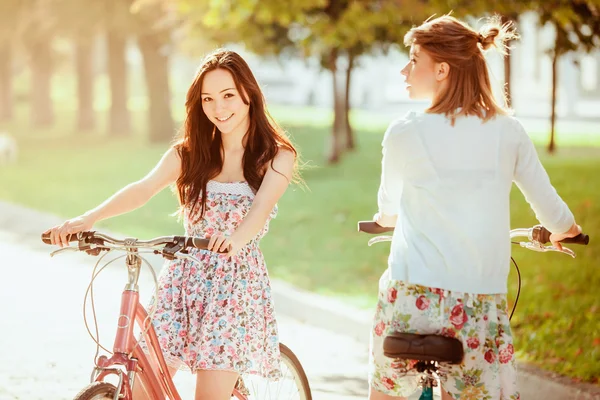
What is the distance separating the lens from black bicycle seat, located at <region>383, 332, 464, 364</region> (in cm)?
367

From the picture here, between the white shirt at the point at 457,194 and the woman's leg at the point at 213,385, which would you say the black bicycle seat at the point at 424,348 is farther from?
the woman's leg at the point at 213,385

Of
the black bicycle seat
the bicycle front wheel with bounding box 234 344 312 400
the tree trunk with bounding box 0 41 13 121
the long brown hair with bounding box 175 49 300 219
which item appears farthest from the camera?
the tree trunk with bounding box 0 41 13 121

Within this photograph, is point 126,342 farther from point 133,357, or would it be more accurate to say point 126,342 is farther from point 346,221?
point 346,221

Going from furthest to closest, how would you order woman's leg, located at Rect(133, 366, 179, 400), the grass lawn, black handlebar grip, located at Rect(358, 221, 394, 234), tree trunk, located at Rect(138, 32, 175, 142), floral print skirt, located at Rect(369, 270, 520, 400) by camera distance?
1. tree trunk, located at Rect(138, 32, 175, 142)
2. the grass lawn
3. black handlebar grip, located at Rect(358, 221, 394, 234)
4. woman's leg, located at Rect(133, 366, 179, 400)
5. floral print skirt, located at Rect(369, 270, 520, 400)

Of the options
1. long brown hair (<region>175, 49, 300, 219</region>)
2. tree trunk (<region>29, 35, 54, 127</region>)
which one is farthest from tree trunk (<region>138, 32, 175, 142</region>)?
long brown hair (<region>175, 49, 300, 219</region>)

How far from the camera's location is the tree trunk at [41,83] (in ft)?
121

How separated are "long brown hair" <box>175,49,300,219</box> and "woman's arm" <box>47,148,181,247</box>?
5 centimetres

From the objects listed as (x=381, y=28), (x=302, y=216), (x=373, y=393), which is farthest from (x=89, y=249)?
(x=381, y=28)

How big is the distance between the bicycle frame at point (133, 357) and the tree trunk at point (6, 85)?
37291 millimetres

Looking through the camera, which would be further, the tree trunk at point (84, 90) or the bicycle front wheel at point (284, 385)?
the tree trunk at point (84, 90)

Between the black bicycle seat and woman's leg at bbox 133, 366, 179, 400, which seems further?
woman's leg at bbox 133, 366, 179, 400

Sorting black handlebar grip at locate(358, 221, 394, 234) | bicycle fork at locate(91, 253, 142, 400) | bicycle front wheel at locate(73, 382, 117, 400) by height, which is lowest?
bicycle front wheel at locate(73, 382, 117, 400)

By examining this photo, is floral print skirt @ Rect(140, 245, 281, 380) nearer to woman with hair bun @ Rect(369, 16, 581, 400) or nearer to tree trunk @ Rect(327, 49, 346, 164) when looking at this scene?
woman with hair bun @ Rect(369, 16, 581, 400)

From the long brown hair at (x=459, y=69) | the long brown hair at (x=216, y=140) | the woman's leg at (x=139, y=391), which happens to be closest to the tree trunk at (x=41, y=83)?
the long brown hair at (x=216, y=140)
